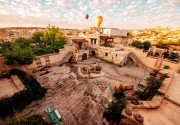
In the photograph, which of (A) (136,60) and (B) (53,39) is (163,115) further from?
(B) (53,39)

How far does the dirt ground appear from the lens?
853 centimetres

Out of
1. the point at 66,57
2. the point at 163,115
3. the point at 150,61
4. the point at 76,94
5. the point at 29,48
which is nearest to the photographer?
the point at 163,115

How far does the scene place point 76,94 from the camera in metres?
11.5

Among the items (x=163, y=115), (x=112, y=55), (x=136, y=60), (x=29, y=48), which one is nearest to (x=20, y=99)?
(x=29, y=48)

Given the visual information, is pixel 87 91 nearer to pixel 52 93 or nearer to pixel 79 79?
pixel 79 79

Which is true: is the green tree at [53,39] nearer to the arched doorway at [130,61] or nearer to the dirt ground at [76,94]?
the dirt ground at [76,94]

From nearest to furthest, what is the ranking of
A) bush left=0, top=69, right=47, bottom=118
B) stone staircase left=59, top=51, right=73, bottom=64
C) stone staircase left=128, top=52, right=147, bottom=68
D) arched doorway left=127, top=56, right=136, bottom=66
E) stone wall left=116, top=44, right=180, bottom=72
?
bush left=0, top=69, right=47, bottom=118 < stone wall left=116, top=44, right=180, bottom=72 < stone staircase left=59, top=51, right=73, bottom=64 < stone staircase left=128, top=52, right=147, bottom=68 < arched doorway left=127, top=56, right=136, bottom=66

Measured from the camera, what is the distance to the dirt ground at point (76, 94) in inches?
336

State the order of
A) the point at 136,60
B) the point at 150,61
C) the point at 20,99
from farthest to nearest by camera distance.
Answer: the point at 136,60
the point at 150,61
the point at 20,99

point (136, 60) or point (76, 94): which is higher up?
point (136, 60)

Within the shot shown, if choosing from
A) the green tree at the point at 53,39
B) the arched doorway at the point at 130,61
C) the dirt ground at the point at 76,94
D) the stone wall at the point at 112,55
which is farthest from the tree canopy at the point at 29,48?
the arched doorway at the point at 130,61

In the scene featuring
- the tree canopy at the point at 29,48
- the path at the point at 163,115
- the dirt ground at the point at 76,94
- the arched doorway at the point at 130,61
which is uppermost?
the tree canopy at the point at 29,48

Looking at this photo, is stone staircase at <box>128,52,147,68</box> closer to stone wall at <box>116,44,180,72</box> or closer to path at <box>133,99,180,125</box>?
stone wall at <box>116,44,180,72</box>

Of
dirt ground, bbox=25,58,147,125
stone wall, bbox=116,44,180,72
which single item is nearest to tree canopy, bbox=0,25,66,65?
dirt ground, bbox=25,58,147,125
